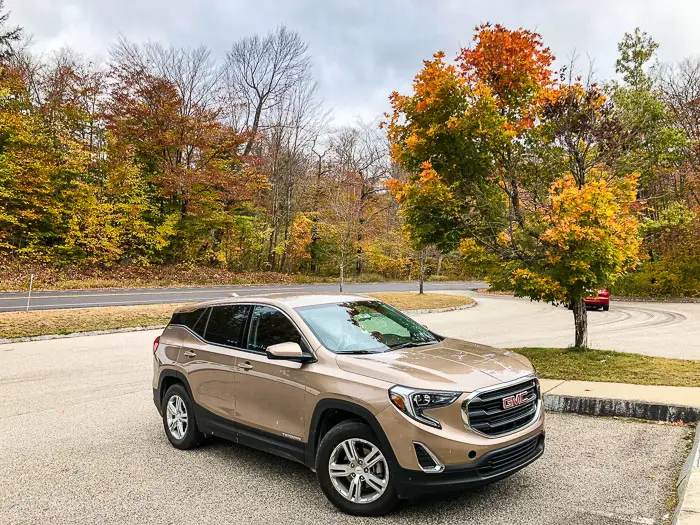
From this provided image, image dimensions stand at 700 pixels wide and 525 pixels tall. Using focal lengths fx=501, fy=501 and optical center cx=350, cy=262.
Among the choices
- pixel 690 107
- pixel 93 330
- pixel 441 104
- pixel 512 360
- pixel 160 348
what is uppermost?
pixel 690 107

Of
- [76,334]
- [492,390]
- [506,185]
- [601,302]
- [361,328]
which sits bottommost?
[76,334]

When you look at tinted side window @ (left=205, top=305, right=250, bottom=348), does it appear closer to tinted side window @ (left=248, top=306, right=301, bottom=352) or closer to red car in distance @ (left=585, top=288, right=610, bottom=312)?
tinted side window @ (left=248, top=306, right=301, bottom=352)

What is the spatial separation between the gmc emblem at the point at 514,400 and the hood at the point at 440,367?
13 cm

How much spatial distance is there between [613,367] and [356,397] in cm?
595

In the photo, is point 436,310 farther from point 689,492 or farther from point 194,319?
point 689,492

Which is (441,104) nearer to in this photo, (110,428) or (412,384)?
(412,384)

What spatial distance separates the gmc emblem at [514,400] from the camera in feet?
12.1

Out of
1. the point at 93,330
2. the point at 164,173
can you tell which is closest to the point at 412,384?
the point at 93,330

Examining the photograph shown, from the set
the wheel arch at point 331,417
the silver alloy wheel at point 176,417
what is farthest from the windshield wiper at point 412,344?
the silver alloy wheel at point 176,417

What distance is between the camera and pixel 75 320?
14.5 meters

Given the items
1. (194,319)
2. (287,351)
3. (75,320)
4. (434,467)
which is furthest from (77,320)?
(434,467)

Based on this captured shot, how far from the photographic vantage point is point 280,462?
15.8 feet

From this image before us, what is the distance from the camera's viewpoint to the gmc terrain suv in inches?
136

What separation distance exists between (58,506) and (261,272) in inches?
1246
